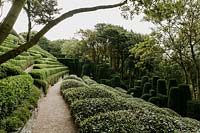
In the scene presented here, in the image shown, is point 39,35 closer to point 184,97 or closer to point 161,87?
point 184,97

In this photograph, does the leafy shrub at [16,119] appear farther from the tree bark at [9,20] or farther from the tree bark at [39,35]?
the tree bark at [9,20]

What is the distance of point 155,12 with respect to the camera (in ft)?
20.7

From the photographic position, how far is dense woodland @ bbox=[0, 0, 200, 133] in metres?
6.64

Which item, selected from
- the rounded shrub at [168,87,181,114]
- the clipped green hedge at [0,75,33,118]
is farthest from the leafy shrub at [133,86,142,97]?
the clipped green hedge at [0,75,33,118]

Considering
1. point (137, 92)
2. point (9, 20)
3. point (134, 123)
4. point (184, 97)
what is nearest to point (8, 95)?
point (134, 123)

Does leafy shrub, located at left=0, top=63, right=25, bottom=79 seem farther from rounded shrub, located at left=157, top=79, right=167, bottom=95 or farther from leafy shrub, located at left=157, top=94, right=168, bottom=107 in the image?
rounded shrub, located at left=157, top=79, right=167, bottom=95

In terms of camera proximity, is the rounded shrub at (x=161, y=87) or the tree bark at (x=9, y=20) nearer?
the tree bark at (x=9, y=20)

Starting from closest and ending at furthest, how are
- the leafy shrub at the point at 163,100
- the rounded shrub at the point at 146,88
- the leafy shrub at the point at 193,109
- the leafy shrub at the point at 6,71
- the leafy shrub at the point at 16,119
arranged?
the leafy shrub at the point at 16,119, the leafy shrub at the point at 6,71, the leafy shrub at the point at 193,109, the leafy shrub at the point at 163,100, the rounded shrub at the point at 146,88

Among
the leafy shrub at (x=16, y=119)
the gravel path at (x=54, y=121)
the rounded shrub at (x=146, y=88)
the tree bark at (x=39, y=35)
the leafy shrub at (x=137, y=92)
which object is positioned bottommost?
the leafy shrub at (x=137, y=92)

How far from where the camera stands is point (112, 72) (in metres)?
44.7

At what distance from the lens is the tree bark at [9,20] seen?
422cm

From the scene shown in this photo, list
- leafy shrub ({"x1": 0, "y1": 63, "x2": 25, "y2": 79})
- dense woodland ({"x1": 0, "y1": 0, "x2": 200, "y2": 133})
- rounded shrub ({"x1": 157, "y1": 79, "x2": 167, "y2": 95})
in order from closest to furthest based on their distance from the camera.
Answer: dense woodland ({"x1": 0, "y1": 0, "x2": 200, "y2": 133})
leafy shrub ({"x1": 0, "y1": 63, "x2": 25, "y2": 79})
rounded shrub ({"x1": 157, "y1": 79, "x2": 167, "y2": 95})

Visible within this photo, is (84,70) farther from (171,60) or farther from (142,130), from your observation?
(142,130)

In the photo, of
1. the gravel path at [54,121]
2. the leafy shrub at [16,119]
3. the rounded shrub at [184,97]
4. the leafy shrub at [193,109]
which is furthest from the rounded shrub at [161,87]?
the leafy shrub at [16,119]
